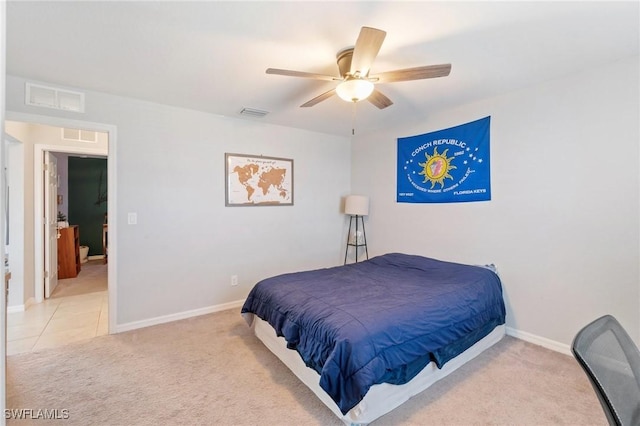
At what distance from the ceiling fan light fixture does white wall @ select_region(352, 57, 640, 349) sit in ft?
5.53

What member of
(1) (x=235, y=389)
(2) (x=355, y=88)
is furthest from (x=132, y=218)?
(2) (x=355, y=88)

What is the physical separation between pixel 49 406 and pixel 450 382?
8.66 ft

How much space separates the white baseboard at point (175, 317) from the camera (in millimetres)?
2982

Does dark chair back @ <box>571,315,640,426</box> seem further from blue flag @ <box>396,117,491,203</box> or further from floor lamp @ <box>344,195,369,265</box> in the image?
floor lamp @ <box>344,195,369,265</box>

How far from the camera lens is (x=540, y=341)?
8.66 feet

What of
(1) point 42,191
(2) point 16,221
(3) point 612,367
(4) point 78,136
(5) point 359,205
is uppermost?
(4) point 78,136

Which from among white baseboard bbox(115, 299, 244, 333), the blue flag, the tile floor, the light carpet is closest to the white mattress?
the light carpet

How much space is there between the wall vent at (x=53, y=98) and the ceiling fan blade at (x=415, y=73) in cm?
270

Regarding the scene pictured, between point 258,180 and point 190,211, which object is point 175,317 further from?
point 258,180

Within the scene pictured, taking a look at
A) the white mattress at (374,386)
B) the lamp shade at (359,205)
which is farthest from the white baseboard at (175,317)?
the lamp shade at (359,205)

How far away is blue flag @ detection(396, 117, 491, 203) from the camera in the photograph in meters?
3.04

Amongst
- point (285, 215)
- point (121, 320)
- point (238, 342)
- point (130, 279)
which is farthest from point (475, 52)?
point (121, 320)

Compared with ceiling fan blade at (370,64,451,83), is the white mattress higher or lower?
lower

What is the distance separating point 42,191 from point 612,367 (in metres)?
5.15
